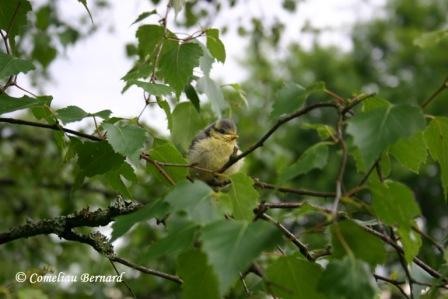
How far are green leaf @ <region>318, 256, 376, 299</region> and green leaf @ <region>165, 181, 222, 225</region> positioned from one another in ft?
0.84

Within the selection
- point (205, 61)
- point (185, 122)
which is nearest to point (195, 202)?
point (205, 61)

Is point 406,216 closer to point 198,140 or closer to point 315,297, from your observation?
point 315,297

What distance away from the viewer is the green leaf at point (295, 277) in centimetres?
145

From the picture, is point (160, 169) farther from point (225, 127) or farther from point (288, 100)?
point (225, 127)

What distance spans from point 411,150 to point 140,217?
0.69 meters

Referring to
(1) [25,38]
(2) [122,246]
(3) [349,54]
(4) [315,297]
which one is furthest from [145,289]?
(3) [349,54]

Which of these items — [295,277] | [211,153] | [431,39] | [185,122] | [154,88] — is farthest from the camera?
[211,153]

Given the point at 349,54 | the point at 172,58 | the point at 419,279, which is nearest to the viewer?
the point at 419,279

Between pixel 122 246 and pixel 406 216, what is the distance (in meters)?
5.27

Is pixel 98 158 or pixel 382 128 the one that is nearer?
pixel 382 128

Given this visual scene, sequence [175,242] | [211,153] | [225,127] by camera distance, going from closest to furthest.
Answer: [175,242] → [211,153] → [225,127]

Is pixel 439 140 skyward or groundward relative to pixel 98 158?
groundward

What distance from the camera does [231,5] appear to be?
4.15 meters

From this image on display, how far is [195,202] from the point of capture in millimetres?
1362
